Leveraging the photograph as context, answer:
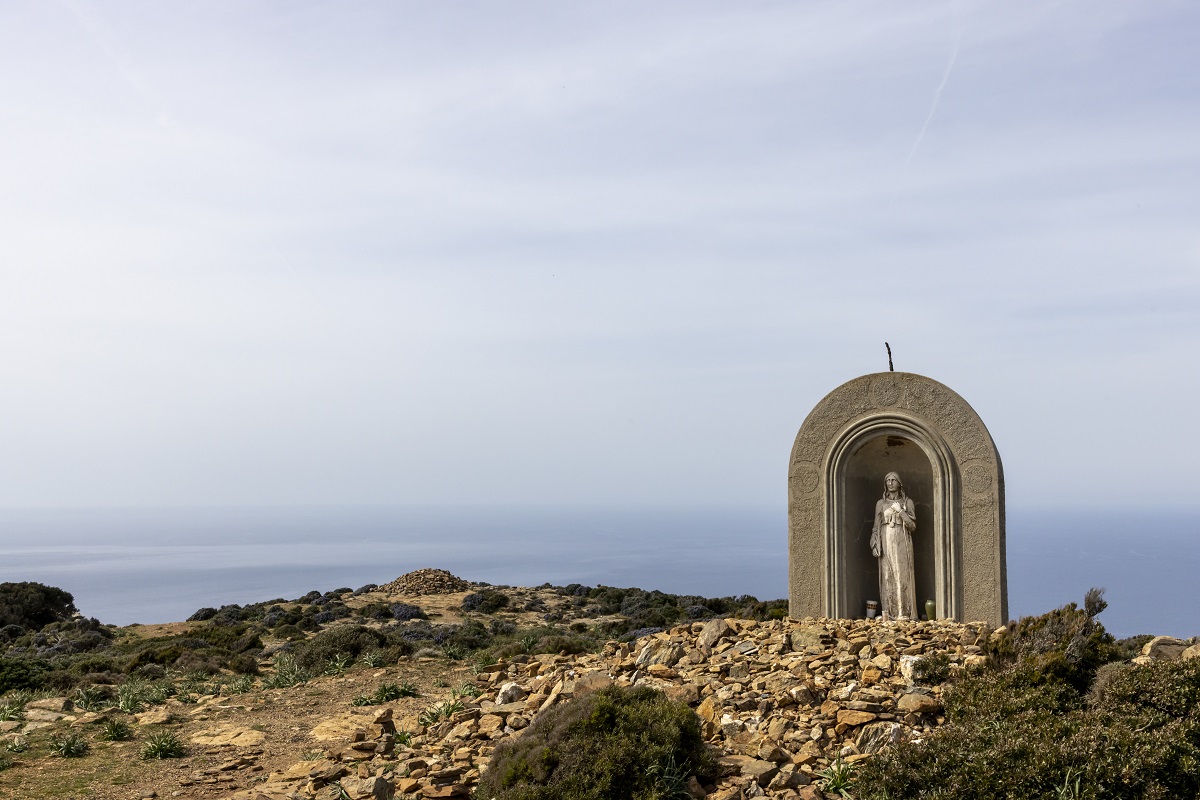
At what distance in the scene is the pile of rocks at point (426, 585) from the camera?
3038 cm

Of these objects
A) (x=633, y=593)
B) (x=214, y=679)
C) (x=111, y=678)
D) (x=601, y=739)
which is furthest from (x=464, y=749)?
(x=633, y=593)

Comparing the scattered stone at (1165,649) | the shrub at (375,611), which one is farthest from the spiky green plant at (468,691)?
the shrub at (375,611)

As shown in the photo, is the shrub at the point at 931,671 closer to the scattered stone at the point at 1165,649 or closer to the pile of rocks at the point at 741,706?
the pile of rocks at the point at 741,706

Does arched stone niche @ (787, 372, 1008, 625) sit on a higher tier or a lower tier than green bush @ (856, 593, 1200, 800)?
higher

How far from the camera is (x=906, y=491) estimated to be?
41.9 ft

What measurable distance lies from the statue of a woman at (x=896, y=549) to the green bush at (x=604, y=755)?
4979mm

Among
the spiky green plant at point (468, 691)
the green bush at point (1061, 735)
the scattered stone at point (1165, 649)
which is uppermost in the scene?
the scattered stone at point (1165, 649)

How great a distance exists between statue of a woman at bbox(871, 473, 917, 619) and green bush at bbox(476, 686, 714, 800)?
498 cm

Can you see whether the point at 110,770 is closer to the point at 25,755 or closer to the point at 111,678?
the point at 25,755

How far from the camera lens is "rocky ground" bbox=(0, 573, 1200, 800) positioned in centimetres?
831

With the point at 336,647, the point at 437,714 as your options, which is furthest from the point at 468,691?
the point at 336,647

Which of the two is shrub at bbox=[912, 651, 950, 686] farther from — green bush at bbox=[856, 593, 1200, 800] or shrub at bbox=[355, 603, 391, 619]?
shrub at bbox=[355, 603, 391, 619]

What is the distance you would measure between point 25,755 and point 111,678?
483cm

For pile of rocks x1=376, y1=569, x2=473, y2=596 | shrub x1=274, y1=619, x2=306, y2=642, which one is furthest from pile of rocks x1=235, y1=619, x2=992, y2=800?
pile of rocks x1=376, y1=569, x2=473, y2=596
